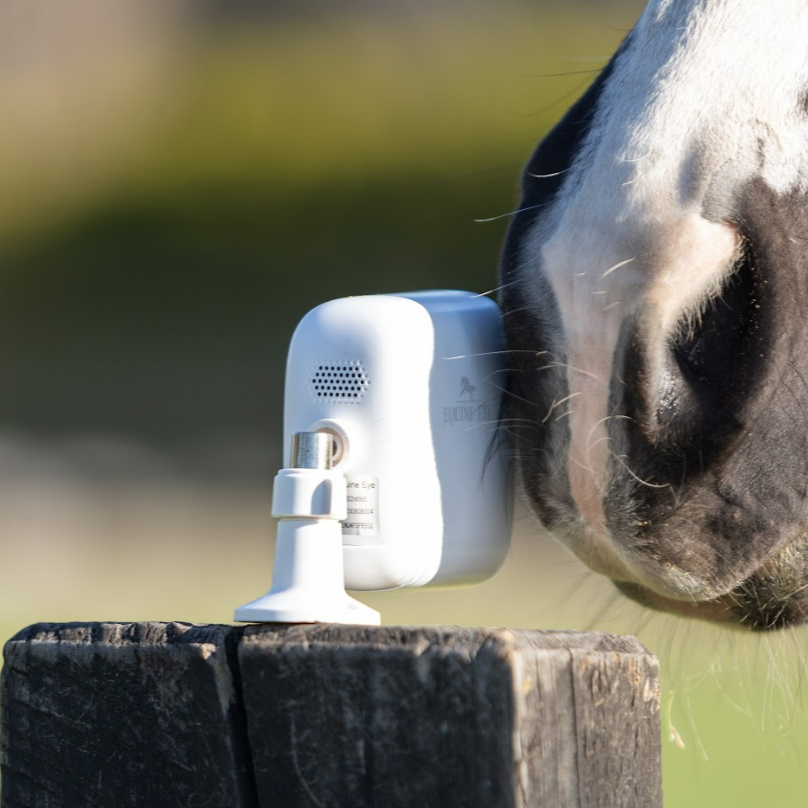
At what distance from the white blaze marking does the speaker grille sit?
132mm

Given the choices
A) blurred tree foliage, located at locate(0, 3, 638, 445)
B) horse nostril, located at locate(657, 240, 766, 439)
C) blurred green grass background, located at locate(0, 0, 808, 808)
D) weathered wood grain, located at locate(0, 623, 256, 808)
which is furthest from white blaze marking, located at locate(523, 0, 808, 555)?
blurred tree foliage, located at locate(0, 3, 638, 445)

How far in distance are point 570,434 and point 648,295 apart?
10cm

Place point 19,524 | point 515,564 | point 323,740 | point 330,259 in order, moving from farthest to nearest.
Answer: point 330,259
point 19,524
point 515,564
point 323,740

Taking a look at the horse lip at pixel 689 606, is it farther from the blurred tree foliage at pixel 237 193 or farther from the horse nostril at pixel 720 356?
the blurred tree foliage at pixel 237 193

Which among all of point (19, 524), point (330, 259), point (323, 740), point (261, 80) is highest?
point (261, 80)

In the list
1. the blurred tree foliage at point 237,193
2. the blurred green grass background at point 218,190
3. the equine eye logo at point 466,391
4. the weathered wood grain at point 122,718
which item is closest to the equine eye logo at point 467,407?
the equine eye logo at point 466,391

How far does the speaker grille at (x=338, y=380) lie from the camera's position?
71 cm

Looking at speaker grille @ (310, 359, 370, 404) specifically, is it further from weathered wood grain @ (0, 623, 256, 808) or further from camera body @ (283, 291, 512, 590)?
weathered wood grain @ (0, 623, 256, 808)

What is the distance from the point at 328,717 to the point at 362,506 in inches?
7.0

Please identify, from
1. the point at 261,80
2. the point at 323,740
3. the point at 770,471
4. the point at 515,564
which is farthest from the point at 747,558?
the point at 261,80

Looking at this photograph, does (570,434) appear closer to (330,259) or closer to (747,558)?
(747,558)

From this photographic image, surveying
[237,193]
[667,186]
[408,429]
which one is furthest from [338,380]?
[237,193]

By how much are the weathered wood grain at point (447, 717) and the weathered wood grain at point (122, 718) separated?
0.8 inches

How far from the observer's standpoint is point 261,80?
339 inches
